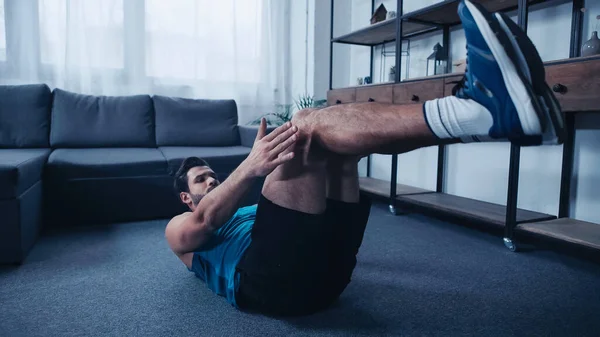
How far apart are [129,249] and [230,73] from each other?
219 cm

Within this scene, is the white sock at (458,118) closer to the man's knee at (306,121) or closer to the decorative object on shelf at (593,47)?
the man's knee at (306,121)

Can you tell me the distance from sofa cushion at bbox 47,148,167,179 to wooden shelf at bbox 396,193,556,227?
1.60m

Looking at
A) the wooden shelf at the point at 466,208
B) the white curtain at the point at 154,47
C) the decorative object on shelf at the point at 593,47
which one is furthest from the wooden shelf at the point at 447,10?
the white curtain at the point at 154,47

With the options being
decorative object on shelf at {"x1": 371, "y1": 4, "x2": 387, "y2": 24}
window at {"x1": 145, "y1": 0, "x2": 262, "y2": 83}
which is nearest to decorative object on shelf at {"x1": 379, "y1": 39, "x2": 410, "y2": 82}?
decorative object on shelf at {"x1": 371, "y1": 4, "x2": 387, "y2": 24}

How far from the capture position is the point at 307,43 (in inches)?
159

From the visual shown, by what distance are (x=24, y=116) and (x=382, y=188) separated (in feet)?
8.27

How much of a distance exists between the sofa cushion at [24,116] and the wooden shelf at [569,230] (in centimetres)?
295

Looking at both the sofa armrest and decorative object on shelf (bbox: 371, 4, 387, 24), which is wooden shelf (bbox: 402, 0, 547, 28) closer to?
decorative object on shelf (bbox: 371, 4, 387, 24)

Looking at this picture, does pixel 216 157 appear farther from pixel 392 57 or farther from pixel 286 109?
pixel 392 57

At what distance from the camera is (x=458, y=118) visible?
0.88m

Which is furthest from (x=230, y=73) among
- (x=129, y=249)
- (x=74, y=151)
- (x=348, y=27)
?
(x=129, y=249)

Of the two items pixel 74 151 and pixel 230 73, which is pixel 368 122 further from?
pixel 230 73

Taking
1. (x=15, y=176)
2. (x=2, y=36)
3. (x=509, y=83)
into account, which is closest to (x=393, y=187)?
(x=509, y=83)

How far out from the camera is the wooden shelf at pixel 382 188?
9.71 ft
